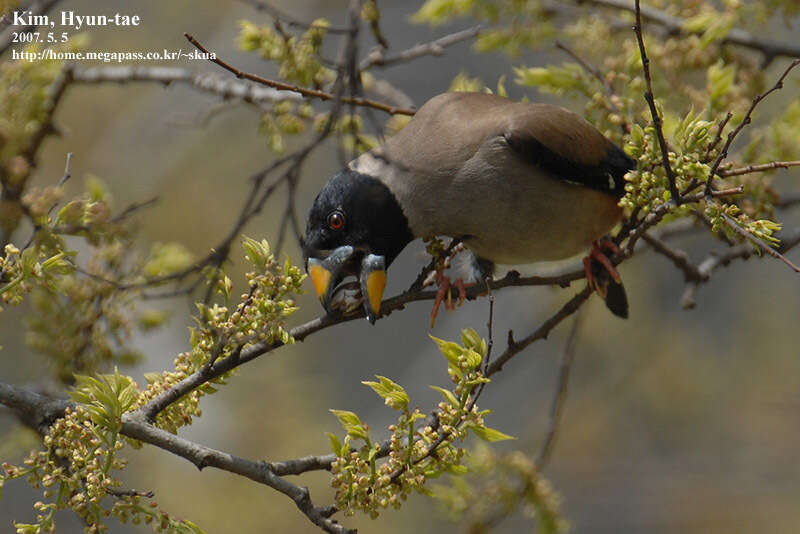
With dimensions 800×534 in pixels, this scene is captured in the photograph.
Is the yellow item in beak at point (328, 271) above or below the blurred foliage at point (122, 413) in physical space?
above

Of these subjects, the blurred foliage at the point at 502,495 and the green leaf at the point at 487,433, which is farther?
the blurred foliage at the point at 502,495

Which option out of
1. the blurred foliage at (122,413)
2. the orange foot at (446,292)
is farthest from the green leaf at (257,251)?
the orange foot at (446,292)

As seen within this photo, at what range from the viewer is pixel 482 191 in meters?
3.51

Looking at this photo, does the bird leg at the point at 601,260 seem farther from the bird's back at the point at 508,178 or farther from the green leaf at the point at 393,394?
the green leaf at the point at 393,394

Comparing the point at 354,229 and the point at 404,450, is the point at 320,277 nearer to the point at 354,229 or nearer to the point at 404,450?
the point at 354,229

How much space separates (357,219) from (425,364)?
16.7ft

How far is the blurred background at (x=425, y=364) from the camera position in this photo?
7.73m

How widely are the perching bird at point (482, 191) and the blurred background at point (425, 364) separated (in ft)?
9.94

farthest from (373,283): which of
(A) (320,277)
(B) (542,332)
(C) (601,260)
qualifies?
(C) (601,260)

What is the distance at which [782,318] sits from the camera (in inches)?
389

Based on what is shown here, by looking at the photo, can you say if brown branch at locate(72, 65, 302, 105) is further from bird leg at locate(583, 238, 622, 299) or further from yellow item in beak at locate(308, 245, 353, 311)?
bird leg at locate(583, 238, 622, 299)

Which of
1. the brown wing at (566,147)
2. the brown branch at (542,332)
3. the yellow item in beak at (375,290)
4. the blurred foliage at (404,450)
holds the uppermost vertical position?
the brown wing at (566,147)

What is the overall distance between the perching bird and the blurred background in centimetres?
303

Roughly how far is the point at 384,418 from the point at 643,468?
222 centimetres
